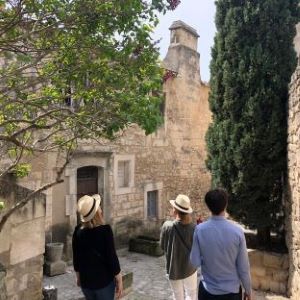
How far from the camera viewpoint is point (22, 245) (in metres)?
4.88

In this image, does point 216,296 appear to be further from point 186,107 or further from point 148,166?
point 186,107

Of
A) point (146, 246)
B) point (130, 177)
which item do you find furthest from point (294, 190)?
point (130, 177)

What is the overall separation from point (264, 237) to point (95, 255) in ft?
15.4

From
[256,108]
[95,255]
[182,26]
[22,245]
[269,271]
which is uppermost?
[182,26]

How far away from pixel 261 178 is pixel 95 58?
13.0 ft

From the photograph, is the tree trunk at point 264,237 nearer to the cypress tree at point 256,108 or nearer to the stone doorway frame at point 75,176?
the cypress tree at point 256,108

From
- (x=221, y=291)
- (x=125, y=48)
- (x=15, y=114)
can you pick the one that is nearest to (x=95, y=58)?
(x=125, y=48)

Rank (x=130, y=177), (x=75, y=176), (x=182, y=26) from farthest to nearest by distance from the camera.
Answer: (x=182, y=26), (x=130, y=177), (x=75, y=176)

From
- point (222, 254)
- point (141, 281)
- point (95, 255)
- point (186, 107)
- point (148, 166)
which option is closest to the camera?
point (222, 254)

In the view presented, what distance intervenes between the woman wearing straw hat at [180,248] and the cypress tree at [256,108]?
2.95m

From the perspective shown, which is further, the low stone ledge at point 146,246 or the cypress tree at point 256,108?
the low stone ledge at point 146,246

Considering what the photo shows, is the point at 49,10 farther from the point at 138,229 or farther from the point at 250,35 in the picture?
the point at 138,229

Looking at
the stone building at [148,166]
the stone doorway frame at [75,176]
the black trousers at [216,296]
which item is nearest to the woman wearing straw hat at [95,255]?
the black trousers at [216,296]

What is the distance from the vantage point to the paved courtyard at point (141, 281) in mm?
6903
